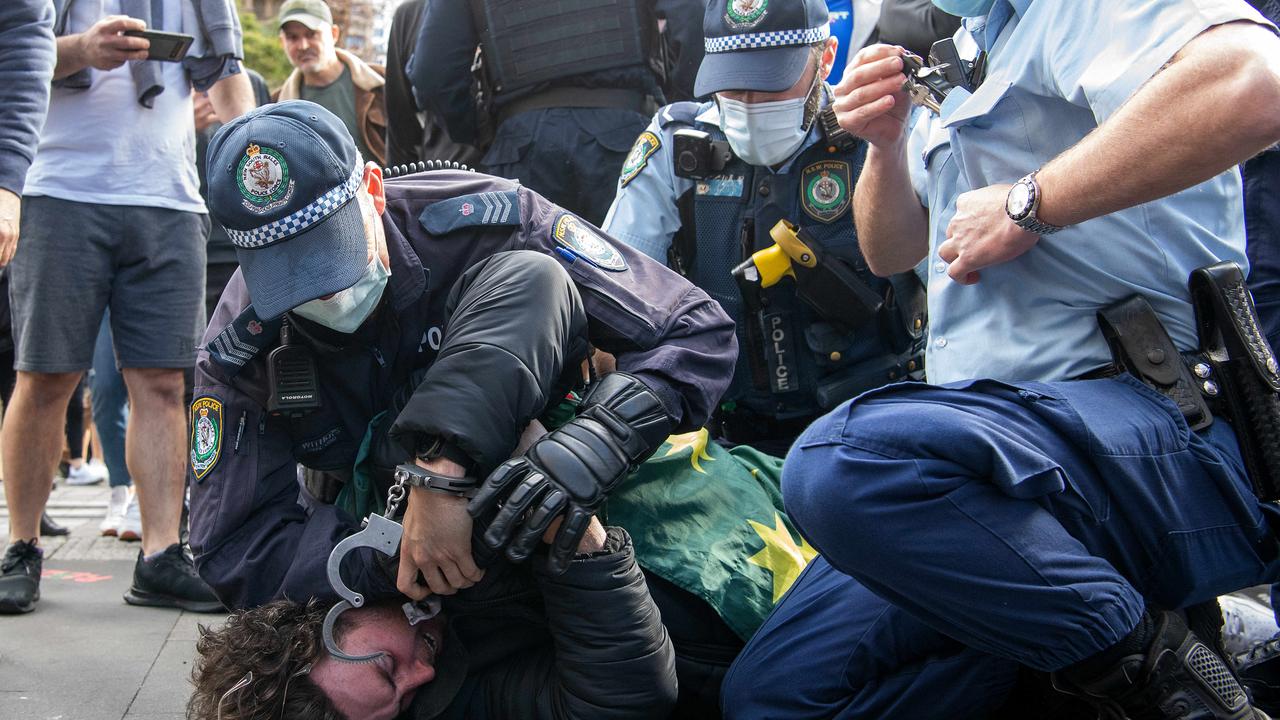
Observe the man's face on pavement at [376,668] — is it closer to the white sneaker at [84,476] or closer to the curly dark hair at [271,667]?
A: the curly dark hair at [271,667]

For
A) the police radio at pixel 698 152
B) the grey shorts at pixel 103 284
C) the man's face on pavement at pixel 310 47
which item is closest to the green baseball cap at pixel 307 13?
the man's face on pavement at pixel 310 47

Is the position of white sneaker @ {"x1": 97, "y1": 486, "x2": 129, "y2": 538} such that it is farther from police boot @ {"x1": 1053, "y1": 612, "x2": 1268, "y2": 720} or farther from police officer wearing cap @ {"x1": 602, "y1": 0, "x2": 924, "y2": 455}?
police boot @ {"x1": 1053, "y1": 612, "x2": 1268, "y2": 720}

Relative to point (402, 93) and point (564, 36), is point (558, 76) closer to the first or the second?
point (564, 36)

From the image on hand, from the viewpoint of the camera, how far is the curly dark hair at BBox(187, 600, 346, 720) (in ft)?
6.91

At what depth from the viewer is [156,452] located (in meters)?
3.36

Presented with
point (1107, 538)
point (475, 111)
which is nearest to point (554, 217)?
Result: point (1107, 538)

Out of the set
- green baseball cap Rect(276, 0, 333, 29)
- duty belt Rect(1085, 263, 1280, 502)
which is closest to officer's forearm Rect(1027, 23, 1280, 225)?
duty belt Rect(1085, 263, 1280, 502)

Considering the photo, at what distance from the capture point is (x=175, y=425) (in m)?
3.40

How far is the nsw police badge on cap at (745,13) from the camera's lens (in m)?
3.21

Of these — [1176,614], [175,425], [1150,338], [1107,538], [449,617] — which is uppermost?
[1150,338]

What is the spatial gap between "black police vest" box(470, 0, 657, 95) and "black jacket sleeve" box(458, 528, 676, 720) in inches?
83.1

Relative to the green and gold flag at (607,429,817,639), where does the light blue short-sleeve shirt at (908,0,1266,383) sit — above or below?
above

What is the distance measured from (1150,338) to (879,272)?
2.55ft

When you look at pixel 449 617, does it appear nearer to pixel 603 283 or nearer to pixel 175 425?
pixel 603 283
